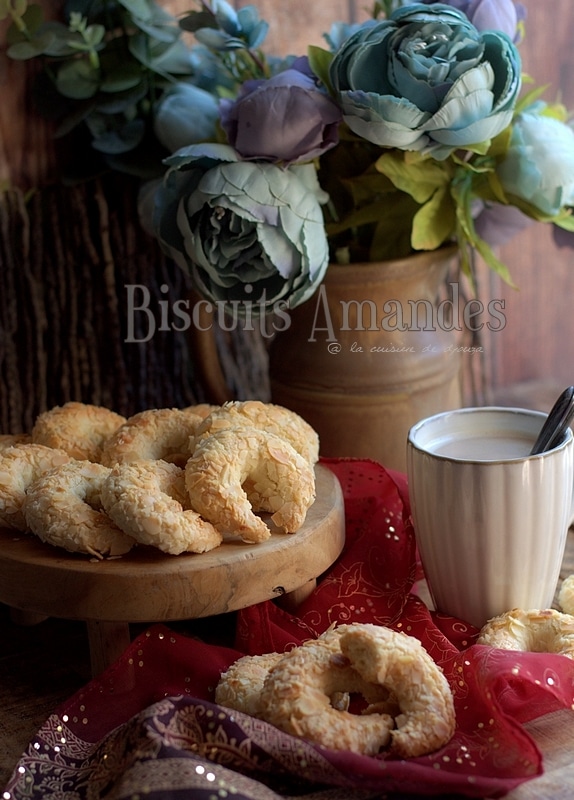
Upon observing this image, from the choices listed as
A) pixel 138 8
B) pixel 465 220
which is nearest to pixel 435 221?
pixel 465 220

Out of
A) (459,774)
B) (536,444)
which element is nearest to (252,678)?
(459,774)

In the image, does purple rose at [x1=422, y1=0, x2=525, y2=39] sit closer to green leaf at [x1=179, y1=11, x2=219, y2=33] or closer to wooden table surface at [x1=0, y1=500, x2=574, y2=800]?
green leaf at [x1=179, y1=11, x2=219, y2=33]

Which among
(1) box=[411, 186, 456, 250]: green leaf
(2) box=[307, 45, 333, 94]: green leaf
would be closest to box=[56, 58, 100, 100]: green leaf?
(2) box=[307, 45, 333, 94]: green leaf

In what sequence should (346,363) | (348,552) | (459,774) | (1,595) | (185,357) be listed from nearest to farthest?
(459,774) → (1,595) → (348,552) → (346,363) → (185,357)

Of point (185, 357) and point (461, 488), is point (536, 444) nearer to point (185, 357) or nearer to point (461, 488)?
point (461, 488)

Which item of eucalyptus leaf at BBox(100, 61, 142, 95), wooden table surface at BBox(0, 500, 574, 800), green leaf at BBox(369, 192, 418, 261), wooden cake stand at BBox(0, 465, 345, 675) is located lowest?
wooden table surface at BBox(0, 500, 574, 800)

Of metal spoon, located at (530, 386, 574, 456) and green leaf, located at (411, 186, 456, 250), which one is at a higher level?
green leaf, located at (411, 186, 456, 250)

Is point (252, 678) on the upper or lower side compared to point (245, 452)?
lower

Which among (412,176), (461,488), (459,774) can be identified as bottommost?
(459,774)
